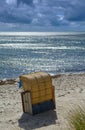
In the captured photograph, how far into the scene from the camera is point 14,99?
1576 cm

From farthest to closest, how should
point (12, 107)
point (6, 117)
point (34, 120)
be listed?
1. point (12, 107)
2. point (6, 117)
3. point (34, 120)

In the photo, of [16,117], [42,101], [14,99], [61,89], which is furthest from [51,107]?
[61,89]

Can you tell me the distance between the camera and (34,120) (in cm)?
1167

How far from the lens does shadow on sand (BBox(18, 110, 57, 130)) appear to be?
11.1 meters

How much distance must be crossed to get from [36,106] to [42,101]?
12.0 inches

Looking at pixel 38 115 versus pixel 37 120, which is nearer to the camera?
pixel 37 120

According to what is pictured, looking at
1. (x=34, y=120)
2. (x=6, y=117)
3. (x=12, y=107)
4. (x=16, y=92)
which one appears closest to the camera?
(x=34, y=120)

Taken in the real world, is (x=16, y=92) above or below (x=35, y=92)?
below

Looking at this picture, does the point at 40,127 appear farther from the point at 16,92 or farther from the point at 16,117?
the point at 16,92

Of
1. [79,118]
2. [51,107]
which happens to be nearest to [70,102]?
[51,107]

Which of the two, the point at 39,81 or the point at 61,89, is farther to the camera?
the point at 61,89

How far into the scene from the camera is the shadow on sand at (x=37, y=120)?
1115 centimetres

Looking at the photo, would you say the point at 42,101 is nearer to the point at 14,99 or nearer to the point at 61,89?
the point at 14,99

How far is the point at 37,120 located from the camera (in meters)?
11.7
